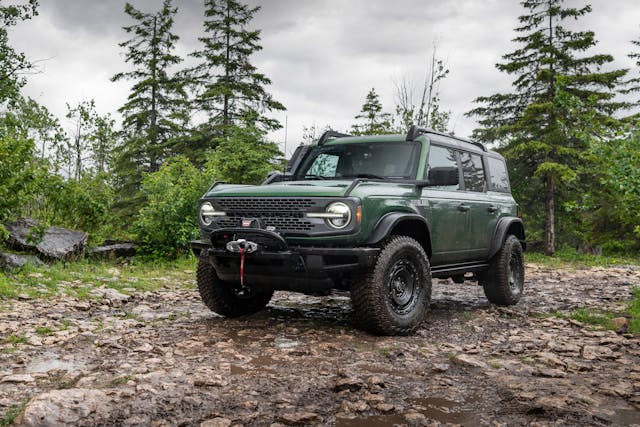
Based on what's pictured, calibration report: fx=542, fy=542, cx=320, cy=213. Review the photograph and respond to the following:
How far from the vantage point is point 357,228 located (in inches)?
186

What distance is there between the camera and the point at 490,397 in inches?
136

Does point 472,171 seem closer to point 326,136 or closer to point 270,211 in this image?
point 326,136

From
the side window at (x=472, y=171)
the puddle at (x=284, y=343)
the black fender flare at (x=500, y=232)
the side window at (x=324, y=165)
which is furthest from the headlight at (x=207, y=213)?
the black fender flare at (x=500, y=232)

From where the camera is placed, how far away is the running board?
6012mm

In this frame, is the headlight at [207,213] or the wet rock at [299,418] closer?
the wet rock at [299,418]

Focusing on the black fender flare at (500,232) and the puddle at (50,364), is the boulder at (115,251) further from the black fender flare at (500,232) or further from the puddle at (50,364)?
the black fender flare at (500,232)

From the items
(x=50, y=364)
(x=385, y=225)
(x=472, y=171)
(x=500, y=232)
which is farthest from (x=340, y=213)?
(x=500, y=232)

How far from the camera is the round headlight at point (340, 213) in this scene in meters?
4.71

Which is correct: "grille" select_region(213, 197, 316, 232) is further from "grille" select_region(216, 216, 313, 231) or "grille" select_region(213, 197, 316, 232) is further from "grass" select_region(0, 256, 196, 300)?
"grass" select_region(0, 256, 196, 300)

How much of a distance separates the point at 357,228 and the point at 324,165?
73.3 inches

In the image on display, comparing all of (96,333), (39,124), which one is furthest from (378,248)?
(39,124)

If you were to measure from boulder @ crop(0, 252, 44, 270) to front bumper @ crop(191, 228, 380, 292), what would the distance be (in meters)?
4.56

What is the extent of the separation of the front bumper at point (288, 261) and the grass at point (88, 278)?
114 inches

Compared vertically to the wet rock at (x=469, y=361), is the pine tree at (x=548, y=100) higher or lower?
higher
